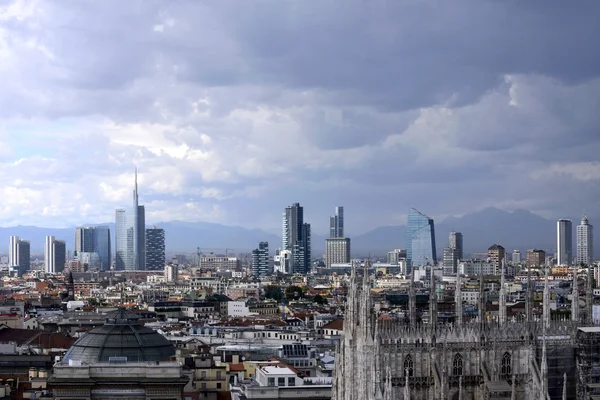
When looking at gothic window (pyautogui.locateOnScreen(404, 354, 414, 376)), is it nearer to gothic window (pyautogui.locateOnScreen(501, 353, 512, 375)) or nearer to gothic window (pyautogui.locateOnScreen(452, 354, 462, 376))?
gothic window (pyautogui.locateOnScreen(452, 354, 462, 376))

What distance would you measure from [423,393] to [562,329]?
8.06 meters

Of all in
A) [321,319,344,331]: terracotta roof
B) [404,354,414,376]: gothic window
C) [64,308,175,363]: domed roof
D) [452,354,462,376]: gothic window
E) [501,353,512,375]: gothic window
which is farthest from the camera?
[321,319,344,331]: terracotta roof

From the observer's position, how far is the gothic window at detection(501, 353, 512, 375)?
52.2 m

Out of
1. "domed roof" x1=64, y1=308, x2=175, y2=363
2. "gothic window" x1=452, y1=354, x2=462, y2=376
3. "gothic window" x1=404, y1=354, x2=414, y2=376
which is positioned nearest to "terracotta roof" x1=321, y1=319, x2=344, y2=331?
"domed roof" x1=64, y1=308, x2=175, y2=363

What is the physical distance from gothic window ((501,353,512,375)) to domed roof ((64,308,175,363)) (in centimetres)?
2382

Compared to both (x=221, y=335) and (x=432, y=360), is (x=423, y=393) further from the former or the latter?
(x=221, y=335)

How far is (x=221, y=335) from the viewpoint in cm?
11731

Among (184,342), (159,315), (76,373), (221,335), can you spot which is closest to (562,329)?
(76,373)

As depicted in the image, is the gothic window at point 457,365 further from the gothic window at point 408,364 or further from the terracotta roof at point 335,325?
the terracotta roof at point 335,325

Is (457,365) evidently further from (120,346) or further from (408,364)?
(120,346)

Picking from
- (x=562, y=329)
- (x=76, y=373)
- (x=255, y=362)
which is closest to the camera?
(x=562, y=329)

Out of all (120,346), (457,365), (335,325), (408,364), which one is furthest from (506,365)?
(335,325)

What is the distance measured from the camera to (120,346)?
68.1m

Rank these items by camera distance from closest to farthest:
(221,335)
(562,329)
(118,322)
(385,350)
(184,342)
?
(385,350)
(562,329)
(118,322)
(184,342)
(221,335)
